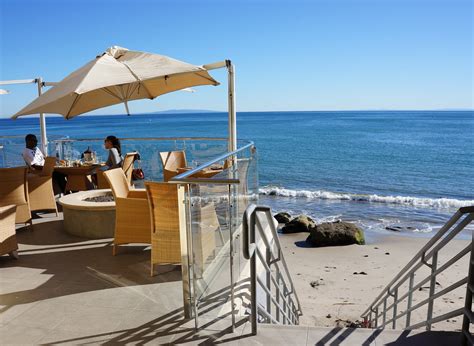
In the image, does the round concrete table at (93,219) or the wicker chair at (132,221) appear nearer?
the wicker chair at (132,221)

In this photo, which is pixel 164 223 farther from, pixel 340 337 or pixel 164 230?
pixel 340 337

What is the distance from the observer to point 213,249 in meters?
3.63

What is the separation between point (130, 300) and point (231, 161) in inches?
76.8

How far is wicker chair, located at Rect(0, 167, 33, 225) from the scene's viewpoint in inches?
237

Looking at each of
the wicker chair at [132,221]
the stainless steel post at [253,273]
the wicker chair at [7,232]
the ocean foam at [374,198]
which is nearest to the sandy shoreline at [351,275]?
the wicker chair at [132,221]

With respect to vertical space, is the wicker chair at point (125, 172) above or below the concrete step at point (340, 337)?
above

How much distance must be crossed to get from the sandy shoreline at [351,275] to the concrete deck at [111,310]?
11.5 feet

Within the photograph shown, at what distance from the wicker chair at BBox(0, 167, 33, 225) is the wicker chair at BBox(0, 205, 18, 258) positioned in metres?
1.17

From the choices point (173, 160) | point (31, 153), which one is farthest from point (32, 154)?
point (173, 160)

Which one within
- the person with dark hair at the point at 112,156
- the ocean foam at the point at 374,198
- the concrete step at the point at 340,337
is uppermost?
the person with dark hair at the point at 112,156

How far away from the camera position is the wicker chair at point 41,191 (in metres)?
6.97

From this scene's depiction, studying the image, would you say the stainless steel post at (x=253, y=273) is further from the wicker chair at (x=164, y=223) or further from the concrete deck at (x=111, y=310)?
the wicker chair at (x=164, y=223)

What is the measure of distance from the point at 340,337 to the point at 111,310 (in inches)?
75.3

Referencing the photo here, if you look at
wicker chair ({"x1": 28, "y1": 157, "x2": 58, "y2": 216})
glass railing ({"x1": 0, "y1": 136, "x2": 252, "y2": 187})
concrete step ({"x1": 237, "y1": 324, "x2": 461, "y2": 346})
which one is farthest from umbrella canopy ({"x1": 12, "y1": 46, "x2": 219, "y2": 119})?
concrete step ({"x1": 237, "y1": 324, "x2": 461, "y2": 346})
